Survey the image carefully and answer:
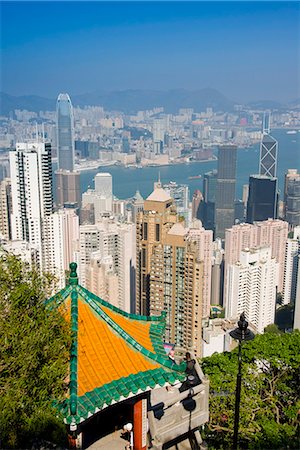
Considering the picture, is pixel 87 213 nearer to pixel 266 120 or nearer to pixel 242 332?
pixel 242 332

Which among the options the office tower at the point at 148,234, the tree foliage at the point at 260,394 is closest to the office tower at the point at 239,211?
the office tower at the point at 148,234

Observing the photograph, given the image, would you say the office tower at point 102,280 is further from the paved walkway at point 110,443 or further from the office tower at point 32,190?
the paved walkway at point 110,443

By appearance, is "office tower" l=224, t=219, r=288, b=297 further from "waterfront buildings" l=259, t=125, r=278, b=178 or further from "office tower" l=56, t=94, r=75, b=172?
"office tower" l=56, t=94, r=75, b=172

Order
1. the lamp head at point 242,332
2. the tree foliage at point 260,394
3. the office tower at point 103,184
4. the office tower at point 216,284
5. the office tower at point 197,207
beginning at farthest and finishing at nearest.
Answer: the office tower at point 103,184 → the office tower at point 197,207 → the office tower at point 216,284 → the tree foliage at point 260,394 → the lamp head at point 242,332

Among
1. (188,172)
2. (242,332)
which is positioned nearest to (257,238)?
(242,332)

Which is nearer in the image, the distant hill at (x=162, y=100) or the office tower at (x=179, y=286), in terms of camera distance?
the office tower at (x=179, y=286)

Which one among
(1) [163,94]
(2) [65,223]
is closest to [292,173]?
(2) [65,223]

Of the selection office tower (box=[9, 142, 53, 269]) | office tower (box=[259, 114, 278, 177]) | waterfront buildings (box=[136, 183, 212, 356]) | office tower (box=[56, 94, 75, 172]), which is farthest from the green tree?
office tower (box=[56, 94, 75, 172])

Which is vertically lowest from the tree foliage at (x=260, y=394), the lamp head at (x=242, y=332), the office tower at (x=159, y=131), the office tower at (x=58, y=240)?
the office tower at (x=58, y=240)
